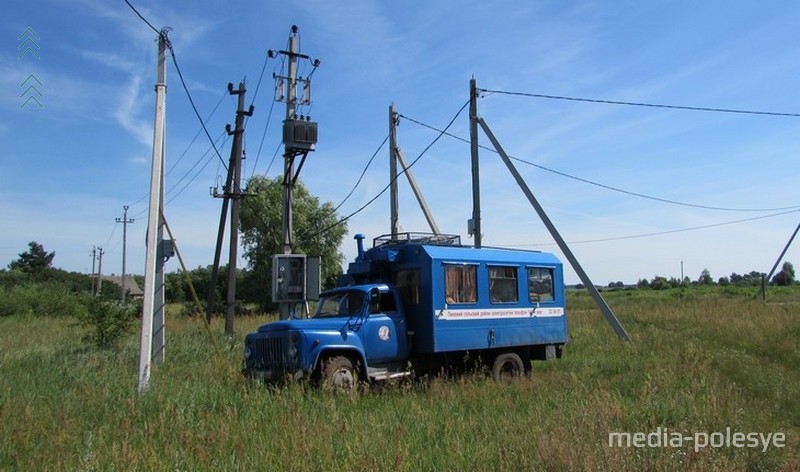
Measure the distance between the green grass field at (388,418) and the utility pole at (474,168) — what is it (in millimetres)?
4996

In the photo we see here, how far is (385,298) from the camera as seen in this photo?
11.3 metres

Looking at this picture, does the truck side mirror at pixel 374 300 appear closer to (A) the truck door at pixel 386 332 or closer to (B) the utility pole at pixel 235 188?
(A) the truck door at pixel 386 332

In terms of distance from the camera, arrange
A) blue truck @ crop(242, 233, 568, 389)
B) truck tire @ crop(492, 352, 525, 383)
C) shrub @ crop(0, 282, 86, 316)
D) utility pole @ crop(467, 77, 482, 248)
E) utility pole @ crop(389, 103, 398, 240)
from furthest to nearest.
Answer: shrub @ crop(0, 282, 86, 316) → utility pole @ crop(389, 103, 398, 240) → utility pole @ crop(467, 77, 482, 248) → truck tire @ crop(492, 352, 525, 383) → blue truck @ crop(242, 233, 568, 389)

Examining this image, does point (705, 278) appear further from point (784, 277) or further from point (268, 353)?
point (268, 353)

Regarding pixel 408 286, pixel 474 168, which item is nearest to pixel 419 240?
pixel 408 286

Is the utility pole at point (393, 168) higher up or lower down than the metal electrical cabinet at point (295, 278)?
higher up

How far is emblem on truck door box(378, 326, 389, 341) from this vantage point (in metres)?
10.8

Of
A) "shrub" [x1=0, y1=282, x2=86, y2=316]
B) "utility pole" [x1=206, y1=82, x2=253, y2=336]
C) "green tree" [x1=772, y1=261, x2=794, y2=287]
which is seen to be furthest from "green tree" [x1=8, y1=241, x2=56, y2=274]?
"green tree" [x1=772, y1=261, x2=794, y2=287]

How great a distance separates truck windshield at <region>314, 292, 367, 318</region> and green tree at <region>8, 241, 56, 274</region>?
81026mm

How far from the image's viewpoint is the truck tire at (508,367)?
1214 centimetres

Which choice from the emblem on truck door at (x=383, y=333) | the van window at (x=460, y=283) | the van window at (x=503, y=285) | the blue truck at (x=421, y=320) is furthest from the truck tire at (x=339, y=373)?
the van window at (x=503, y=285)

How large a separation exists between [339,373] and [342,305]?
5.02ft

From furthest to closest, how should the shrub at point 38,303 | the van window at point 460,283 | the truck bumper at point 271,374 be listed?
the shrub at point 38,303
the van window at point 460,283
the truck bumper at point 271,374

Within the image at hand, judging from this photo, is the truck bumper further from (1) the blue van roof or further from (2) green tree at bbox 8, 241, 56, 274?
(2) green tree at bbox 8, 241, 56, 274
